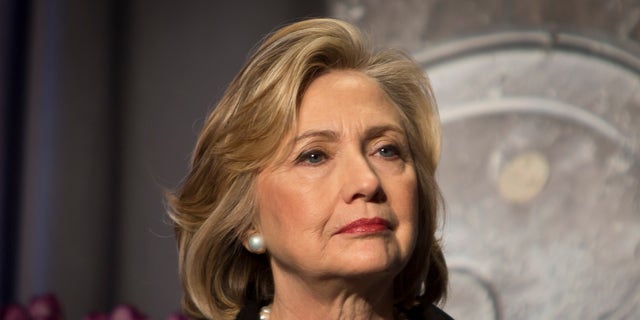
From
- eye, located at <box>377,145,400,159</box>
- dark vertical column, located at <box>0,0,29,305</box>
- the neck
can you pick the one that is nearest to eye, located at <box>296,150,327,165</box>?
eye, located at <box>377,145,400,159</box>

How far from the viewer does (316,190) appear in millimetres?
2010

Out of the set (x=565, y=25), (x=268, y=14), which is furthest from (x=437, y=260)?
(x=268, y=14)

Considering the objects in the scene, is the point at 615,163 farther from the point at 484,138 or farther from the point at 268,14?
the point at 268,14

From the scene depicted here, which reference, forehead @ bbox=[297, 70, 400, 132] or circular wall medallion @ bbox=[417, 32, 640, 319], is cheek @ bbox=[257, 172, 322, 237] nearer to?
forehead @ bbox=[297, 70, 400, 132]

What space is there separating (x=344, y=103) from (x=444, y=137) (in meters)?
0.95

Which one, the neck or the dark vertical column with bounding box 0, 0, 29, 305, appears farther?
the dark vertical column with bounding box 0, 0, 29, 305

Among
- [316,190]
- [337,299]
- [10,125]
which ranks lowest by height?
[337,299]

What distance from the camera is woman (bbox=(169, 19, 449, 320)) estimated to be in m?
2.00

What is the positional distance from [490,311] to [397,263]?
3.27 feet

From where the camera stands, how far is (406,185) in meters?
2.08

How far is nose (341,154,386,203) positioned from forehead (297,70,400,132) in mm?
96

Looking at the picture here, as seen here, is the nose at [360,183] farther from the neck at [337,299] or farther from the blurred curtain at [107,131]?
the blurred curtain at [107,131]

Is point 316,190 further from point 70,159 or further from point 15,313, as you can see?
point 70,159

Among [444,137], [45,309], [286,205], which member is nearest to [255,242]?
[286,205]
